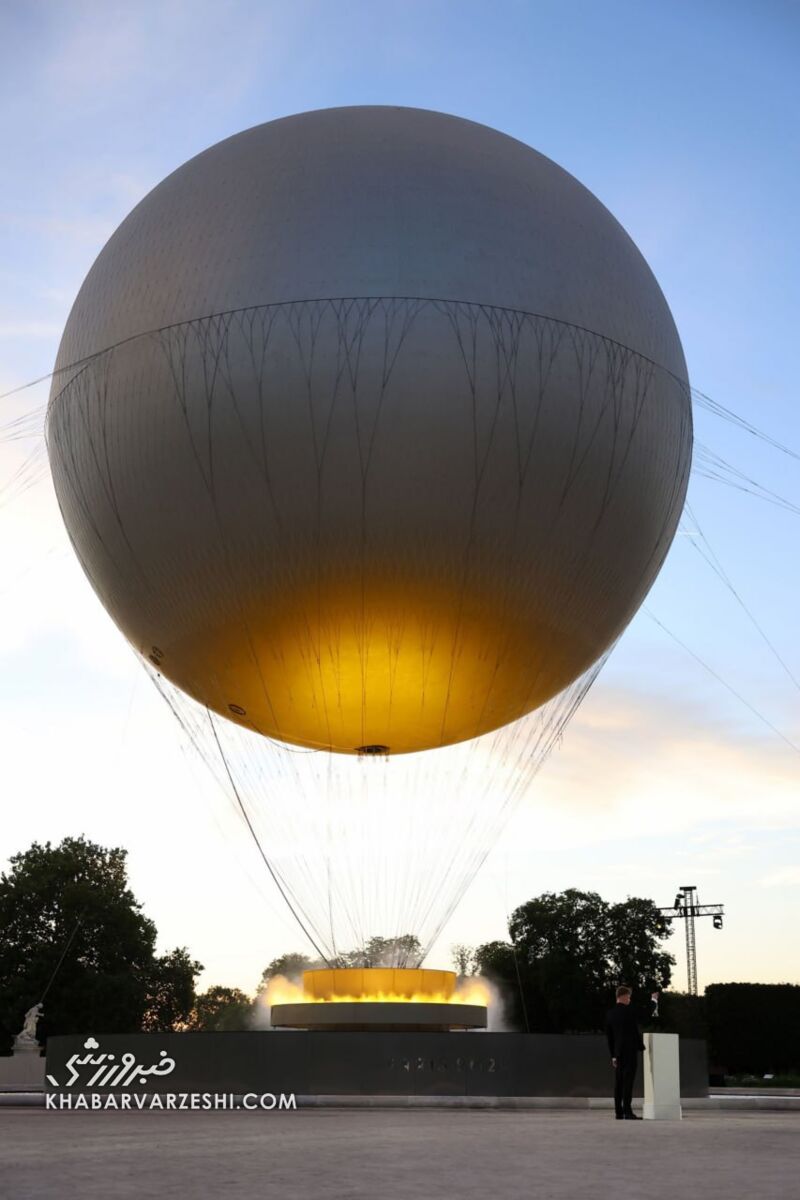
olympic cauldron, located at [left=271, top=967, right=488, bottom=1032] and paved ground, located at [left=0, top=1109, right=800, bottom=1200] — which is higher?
olympic cauldron, located at [left=271, top=967, right=488, bottom=1032]

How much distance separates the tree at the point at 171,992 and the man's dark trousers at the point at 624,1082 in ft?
174

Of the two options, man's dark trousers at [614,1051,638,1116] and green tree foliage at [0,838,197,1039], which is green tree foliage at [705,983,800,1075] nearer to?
green tree foliage at [0,838,197,1039]

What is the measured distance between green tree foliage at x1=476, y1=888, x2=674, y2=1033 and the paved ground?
63234 millimetres

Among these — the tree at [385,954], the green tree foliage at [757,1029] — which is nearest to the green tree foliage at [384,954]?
the tree at [385,954]

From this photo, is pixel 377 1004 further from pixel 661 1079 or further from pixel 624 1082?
pixel 624 1082

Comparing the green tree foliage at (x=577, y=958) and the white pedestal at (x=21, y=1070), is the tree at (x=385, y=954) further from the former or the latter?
the green tree foliage at (x=577, y=958)

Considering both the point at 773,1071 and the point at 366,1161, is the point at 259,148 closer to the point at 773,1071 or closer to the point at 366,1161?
→ the point at 366,1161

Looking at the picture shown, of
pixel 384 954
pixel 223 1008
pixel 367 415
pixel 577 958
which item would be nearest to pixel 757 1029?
pixel 577 958

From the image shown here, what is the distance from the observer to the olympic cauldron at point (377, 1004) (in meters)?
18.9

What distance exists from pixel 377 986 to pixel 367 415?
877cm

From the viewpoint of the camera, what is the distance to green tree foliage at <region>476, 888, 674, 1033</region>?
73.4 metres

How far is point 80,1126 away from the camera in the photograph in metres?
11.9

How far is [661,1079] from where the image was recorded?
14.0m

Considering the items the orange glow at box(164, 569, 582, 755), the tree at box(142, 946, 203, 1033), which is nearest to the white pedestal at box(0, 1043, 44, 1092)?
the orange glow at box(164, 569, 582, 755)
